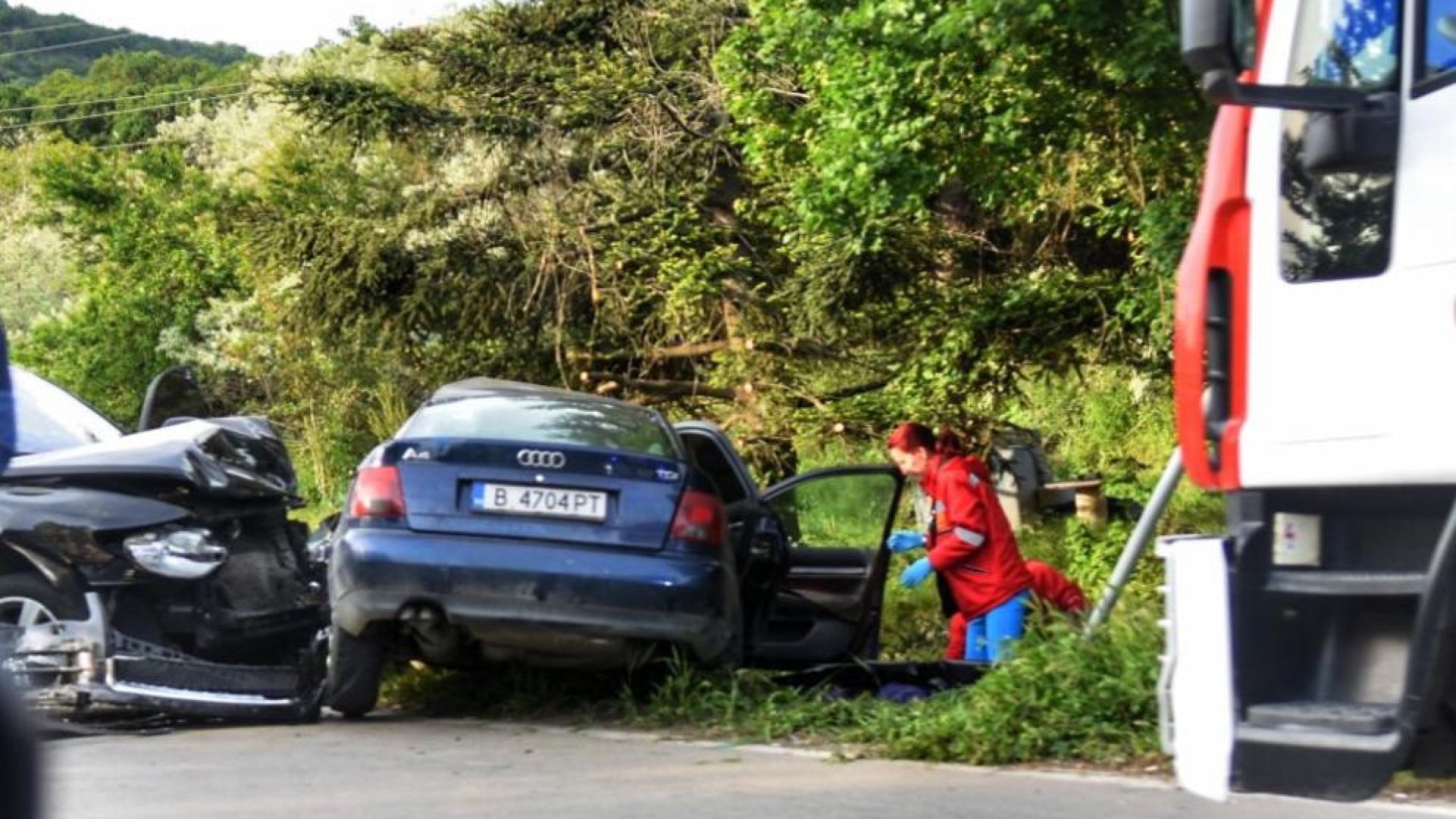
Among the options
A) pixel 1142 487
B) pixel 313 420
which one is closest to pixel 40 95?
pixel 313 420

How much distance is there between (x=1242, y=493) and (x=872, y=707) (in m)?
4.04

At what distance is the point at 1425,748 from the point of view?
4.37 metres

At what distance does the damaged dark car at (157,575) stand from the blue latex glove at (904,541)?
2.96 meters

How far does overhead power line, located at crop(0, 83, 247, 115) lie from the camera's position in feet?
175

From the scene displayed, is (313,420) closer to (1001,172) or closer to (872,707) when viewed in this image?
(1001,172)

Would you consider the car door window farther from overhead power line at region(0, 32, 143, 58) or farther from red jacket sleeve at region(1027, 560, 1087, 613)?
overhead power line at region(0, 32, 143, 58)

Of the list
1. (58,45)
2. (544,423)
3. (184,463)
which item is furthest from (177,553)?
(58,45)

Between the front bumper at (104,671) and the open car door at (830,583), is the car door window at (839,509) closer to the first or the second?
the open car door at (830,583)

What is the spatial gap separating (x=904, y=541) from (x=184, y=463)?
385cm

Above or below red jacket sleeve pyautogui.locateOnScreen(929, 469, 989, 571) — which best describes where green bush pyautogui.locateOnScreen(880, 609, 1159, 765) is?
below

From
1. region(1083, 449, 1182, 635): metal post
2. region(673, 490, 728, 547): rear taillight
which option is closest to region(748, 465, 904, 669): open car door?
region(673, 490, 728, 547): rear taillight

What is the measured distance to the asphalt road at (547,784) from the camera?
659cm

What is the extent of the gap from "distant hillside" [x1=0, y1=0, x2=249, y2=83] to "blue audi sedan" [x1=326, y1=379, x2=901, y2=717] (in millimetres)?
61443

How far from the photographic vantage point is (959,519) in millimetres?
9836
